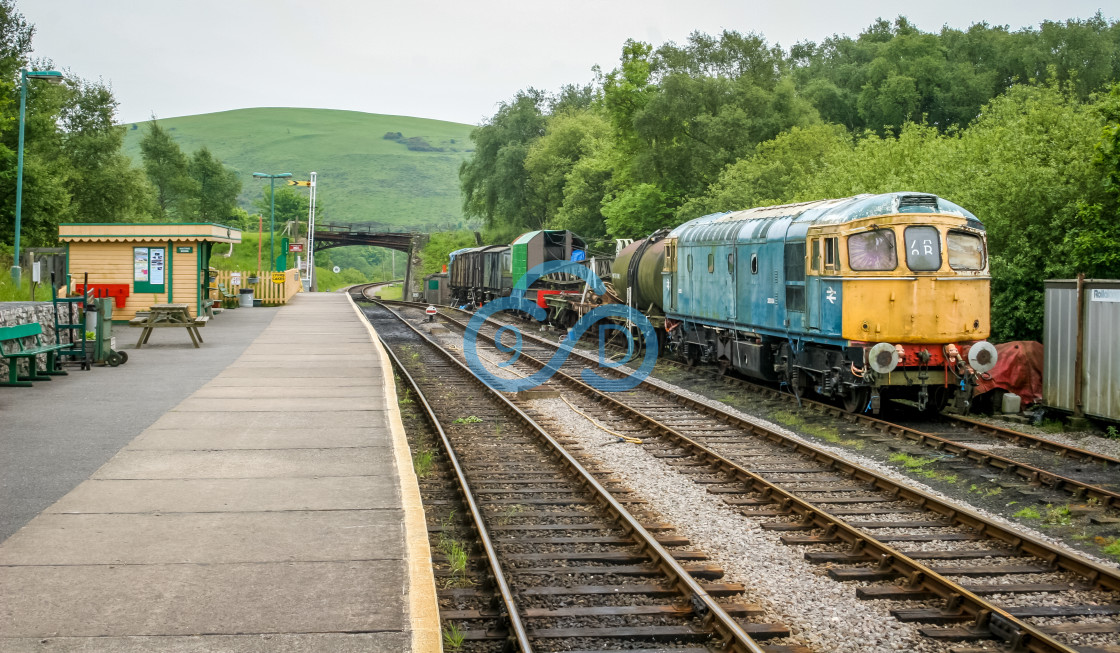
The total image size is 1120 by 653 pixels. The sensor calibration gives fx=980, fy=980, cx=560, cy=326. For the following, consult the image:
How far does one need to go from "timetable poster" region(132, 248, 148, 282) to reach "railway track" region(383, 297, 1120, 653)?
20.1 metres

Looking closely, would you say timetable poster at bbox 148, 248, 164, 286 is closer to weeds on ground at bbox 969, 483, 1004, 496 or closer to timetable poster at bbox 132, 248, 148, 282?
timetable poster at bbox 132, 248, 148, 282

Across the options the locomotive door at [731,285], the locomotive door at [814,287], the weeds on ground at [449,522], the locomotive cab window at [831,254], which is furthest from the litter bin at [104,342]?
the locomotive cab window at [831,254]

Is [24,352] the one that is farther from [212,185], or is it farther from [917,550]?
[212,185]

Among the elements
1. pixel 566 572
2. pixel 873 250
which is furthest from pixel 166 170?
pixel 566 572

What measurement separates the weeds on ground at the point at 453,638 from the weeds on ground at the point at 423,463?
16.1 feet

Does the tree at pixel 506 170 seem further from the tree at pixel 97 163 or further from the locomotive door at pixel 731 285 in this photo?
the locomotive door at pixel 731 285

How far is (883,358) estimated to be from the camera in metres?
13.8

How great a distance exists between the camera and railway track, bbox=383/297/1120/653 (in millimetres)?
6496

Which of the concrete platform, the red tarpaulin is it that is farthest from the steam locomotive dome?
the concrete platform

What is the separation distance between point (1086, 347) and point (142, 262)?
78.6ft

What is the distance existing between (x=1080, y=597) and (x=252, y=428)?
892 cm

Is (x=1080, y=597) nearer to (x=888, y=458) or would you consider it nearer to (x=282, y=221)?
(x=888, y=458)

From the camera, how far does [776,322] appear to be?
16.7 meters

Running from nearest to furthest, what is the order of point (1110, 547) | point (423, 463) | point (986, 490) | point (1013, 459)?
1. point (1110, 547)
2. point (986, 490)
3. point (423, 463)
4. point (1013, 459)
